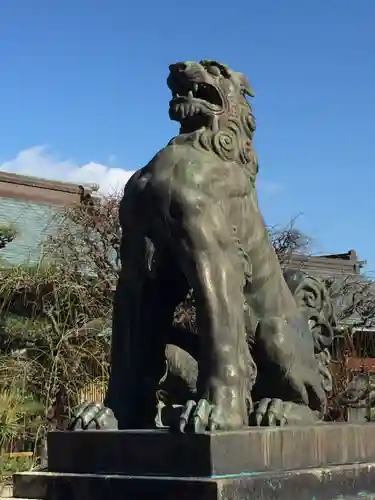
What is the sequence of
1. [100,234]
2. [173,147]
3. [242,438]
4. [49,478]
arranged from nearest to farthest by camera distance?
1. [242,438]
2. [49,478]
3. [173,147]
4. [100,234]

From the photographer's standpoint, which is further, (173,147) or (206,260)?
(173,147)

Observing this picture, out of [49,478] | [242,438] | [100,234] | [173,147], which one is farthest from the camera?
[100,234]

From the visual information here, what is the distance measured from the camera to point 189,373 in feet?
13.2

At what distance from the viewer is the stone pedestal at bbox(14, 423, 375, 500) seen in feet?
10.3

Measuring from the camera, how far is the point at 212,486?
303 cm

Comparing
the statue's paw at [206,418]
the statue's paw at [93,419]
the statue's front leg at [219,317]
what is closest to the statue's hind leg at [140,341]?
the statue's paw at [93,419]

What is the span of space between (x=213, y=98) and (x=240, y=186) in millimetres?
448

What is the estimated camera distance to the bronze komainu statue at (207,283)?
3643 mm

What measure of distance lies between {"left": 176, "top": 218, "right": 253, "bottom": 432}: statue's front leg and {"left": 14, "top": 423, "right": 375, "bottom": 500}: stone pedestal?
196 mm

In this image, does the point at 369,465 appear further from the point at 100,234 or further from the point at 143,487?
the point at 100,234

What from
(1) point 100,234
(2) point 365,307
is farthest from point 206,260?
(2) point 365,307

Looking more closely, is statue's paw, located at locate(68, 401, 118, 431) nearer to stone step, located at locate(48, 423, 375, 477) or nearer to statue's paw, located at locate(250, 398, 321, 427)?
stone step, located at locate(48, 423, 375, 477)

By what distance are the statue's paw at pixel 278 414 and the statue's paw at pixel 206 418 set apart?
0.83 ft

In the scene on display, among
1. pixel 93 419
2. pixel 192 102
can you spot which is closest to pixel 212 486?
pixel 93 419
